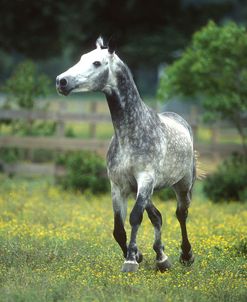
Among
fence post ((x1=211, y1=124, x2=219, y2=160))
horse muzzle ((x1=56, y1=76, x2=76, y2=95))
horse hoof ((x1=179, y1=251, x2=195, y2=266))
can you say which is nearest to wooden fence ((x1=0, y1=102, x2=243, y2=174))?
fence post ((x1=211, y1=124, x2=219, y2=160))

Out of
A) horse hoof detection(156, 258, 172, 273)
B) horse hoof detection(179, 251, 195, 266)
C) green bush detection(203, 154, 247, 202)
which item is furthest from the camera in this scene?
green bush detection(203, 154, 247, 202)

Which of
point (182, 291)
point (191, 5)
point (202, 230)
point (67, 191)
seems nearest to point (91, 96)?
point (191, 5)

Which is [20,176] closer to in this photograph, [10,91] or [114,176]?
[10,91]

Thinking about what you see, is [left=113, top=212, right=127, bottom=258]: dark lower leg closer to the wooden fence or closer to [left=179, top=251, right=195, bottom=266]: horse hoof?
[left=179, top=251, right=195, bottom=266]: horse hoof

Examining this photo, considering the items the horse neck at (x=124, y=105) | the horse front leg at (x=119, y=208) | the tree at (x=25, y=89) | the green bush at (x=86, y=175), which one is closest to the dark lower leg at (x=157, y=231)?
the horse front leg at (x=119, y=208)

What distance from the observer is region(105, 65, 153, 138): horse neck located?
32.7 feet

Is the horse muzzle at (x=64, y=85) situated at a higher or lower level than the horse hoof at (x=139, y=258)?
higher

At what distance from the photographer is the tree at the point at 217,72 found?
1902 centimetres

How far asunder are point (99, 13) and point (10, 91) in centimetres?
1768

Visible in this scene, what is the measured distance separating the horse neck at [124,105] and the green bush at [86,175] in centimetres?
878

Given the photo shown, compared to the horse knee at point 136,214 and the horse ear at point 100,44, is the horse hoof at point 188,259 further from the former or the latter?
the horse ear at point 100,44

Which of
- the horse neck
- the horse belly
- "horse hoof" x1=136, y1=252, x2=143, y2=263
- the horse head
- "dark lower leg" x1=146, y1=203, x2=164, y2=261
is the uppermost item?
the horse head

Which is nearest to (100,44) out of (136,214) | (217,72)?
(136,214)

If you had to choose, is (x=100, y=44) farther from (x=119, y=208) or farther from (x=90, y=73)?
(x=119, y=208)
